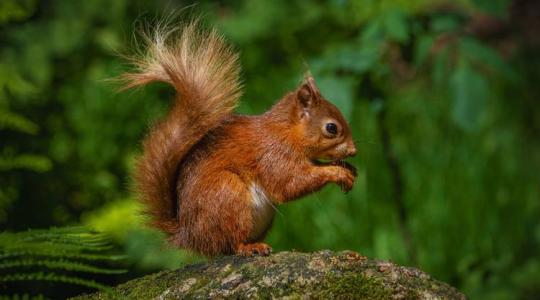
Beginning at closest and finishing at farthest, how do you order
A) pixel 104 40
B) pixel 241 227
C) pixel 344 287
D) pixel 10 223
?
pixel 344 287 < pixel 241 227 < pixel 10 223 < pixel 104 40

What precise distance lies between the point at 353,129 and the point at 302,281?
10.8 feet

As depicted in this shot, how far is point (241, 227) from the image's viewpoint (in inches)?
121

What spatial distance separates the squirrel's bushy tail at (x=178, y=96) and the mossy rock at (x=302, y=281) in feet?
1.73

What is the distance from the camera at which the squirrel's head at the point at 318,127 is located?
3365mm

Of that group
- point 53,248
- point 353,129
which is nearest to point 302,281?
point 53,248

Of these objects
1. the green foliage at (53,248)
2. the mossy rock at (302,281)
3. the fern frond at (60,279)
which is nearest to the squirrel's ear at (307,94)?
the mossy rock at (302,281)

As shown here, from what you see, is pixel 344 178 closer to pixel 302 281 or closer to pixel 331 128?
pixel 331 128

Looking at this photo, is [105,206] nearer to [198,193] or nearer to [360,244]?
[360,244]

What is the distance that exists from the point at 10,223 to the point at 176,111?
6.67 feet

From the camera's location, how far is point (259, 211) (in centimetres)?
316

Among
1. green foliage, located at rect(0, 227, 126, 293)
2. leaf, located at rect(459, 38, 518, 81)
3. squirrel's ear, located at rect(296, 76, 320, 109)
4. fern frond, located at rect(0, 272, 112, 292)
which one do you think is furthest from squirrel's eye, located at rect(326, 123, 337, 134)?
fern frond, located at rect(0, 272, 112, 292)

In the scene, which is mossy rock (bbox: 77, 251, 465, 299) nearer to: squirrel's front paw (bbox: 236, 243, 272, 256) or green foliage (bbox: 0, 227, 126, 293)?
squirrel's front paw (bbox: 236, 243, 272, 256)

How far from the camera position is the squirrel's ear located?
340cm

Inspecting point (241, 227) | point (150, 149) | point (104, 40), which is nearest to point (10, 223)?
point (104, 40)
